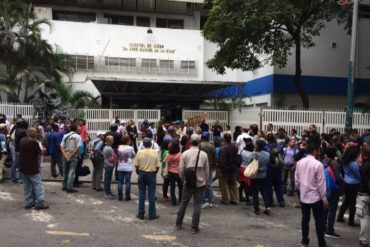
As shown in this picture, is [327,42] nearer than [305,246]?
No

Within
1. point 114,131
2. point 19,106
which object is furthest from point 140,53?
point 114,131

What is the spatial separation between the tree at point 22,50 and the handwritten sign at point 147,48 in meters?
5.30

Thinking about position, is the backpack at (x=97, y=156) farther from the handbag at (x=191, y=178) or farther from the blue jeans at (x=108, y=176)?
the handbag at (x=191, y=178)

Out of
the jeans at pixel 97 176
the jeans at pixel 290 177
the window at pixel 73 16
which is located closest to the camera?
the jeans at pixel 97 176

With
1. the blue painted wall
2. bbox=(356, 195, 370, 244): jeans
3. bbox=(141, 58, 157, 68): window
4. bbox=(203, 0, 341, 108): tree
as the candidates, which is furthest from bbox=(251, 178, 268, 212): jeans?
bbox=(141, 58, 157, 68): window

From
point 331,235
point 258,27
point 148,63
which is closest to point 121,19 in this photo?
point 148,63

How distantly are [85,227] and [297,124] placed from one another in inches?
592

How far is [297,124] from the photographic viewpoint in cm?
2152

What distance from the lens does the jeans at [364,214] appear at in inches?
311

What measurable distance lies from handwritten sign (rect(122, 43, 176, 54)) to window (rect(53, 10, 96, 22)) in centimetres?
362

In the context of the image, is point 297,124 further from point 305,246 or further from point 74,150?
point 305,246

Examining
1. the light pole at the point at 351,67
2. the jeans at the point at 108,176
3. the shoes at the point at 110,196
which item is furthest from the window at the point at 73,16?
the shoes at the point at 110,196

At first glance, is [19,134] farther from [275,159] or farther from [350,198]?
[350,198]

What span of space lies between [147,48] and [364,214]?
23.9 meters
